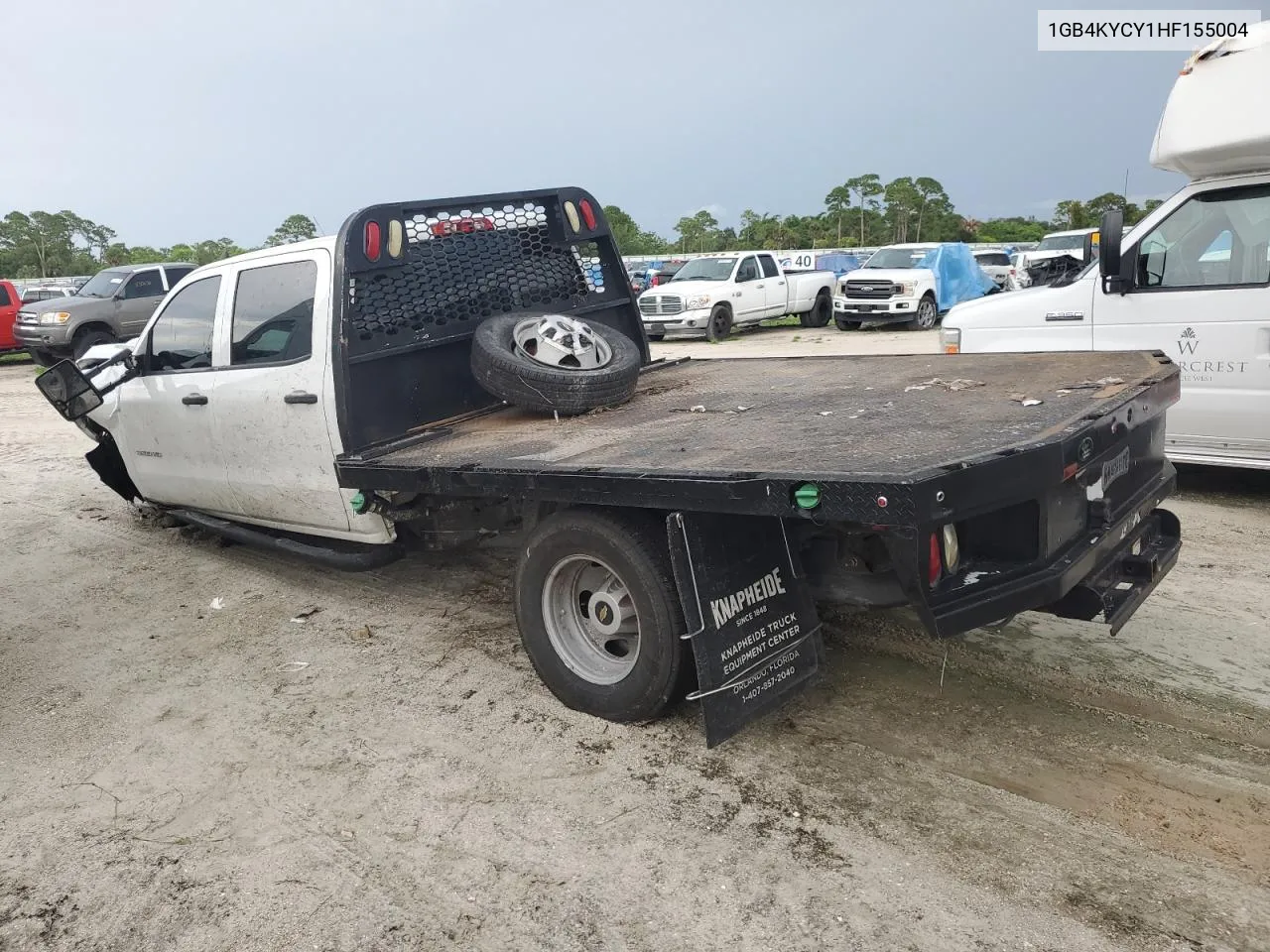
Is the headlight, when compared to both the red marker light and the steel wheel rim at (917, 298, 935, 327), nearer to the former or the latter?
the red marker light

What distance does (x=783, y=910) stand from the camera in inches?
101

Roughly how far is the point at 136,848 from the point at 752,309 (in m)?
17.9

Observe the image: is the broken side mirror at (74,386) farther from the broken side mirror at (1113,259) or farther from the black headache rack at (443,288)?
the broken side mirror at (1113,259)

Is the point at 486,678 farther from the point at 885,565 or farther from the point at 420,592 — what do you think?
the point at 885,565

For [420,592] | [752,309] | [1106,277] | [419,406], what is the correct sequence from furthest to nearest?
[752,309] < [1106,277] < [420,592] < [419,406]

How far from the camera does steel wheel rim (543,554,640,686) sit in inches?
139

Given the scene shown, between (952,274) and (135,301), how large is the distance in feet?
52.6

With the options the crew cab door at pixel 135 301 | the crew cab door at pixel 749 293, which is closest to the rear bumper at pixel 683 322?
the crew cab door at pixel 749 293

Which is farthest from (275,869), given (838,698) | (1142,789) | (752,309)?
(752,309)

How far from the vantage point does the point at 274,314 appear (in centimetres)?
483

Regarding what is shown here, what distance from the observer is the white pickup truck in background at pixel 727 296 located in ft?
62.1

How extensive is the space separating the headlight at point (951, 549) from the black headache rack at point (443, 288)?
8.56 ft

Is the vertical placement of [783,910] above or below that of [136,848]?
below

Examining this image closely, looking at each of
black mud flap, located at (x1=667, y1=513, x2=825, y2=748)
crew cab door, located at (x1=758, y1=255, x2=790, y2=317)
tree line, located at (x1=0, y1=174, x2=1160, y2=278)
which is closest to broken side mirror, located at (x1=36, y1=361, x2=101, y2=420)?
black mud flap, located at (x1=667, y1=513, x2=825, y2=748)
